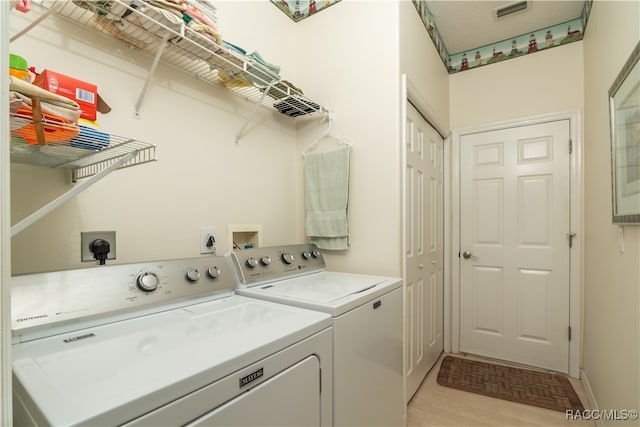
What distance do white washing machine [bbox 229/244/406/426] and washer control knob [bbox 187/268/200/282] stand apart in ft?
0.66

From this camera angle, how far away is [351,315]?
1.14m

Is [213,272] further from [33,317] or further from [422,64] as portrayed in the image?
[422,64]

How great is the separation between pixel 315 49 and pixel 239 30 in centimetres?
58

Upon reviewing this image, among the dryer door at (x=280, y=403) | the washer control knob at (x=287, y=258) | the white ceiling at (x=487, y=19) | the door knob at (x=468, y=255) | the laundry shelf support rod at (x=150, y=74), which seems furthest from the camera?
the door knob at (x=468, y=255)

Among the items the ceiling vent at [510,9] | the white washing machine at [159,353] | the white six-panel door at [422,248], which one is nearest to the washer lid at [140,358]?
the white washing machine at [159,353]

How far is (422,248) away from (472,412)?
1.08 metres

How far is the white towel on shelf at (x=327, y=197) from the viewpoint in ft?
6.18

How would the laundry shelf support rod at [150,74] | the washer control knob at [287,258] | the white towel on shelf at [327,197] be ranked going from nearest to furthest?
1. the laundry shelf support rod at [150,74]
2. the washer control knob at [287,258]
3. the white towel on shelf at [327,197]

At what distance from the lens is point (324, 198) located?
1.97 metres

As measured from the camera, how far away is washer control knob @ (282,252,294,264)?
5.38 ft

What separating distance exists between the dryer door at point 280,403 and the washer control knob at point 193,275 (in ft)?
1.83

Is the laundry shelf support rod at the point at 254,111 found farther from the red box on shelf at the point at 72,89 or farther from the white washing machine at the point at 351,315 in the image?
the red box on shelf at the point at 72,89

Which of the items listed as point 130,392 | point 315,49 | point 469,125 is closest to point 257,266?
point 130,392

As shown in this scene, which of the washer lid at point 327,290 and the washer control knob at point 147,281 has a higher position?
the washer control knob at point 147,281
